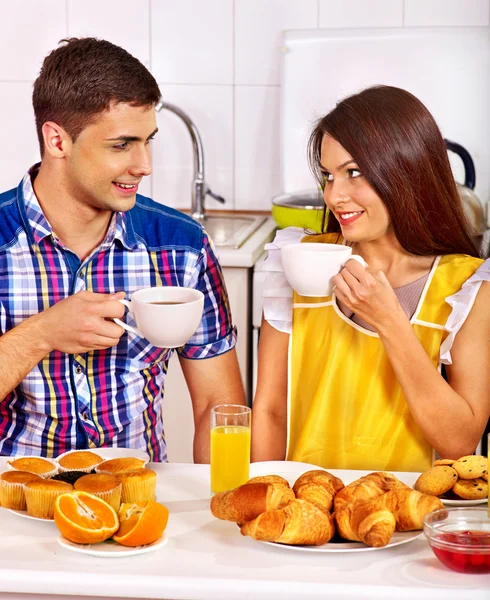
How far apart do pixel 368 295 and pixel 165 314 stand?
0.34 m

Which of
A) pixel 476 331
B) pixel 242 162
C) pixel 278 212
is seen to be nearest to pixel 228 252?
pixel 278 212

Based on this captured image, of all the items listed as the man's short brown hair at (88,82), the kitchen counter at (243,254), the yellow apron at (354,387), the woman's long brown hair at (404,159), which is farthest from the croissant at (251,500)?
the kitchen counter at (243,254)

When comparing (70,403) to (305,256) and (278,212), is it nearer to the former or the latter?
(305,256)

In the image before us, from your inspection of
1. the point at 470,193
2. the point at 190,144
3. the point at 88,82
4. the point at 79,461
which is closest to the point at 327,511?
the point at 79,461

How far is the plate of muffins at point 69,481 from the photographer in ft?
3.87

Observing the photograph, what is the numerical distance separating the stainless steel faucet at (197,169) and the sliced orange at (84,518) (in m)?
1.86

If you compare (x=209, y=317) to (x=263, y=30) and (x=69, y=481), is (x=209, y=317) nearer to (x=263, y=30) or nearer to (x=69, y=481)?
(x=69, y=481)

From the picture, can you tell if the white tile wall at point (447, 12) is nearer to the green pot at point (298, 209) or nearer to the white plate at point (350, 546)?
the green pot at point (298, 209)

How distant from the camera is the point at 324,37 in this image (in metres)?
2.81

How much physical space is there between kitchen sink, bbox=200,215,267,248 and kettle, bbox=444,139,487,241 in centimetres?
60

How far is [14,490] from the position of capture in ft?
3.99

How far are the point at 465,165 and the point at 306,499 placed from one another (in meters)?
1.71

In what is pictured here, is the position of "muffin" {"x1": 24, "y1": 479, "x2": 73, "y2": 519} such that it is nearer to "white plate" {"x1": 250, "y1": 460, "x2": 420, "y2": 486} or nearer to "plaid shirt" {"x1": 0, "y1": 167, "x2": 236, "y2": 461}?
"white plate" {"x1": 250, "y1": 460, "x2": 420, "y2": 486}

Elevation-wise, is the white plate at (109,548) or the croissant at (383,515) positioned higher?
the croissant at (383,515)
